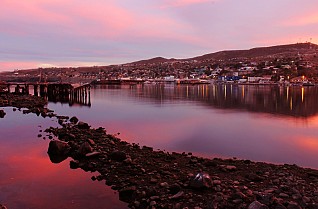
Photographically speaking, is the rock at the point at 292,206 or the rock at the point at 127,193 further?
the rock at the point at 127,193

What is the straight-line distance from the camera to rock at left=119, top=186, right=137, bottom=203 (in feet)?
33.2

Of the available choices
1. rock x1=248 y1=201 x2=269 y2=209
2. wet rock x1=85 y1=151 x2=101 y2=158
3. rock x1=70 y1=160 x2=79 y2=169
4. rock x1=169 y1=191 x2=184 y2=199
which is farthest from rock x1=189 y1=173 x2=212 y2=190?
rock x1=70 y1=160 x2=79 y2=169

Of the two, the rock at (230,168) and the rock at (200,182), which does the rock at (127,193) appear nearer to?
the rock at (200,182)

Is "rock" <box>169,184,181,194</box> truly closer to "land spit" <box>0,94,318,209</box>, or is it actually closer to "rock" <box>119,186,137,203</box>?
"land spit" <box>0,94,318,209</box>

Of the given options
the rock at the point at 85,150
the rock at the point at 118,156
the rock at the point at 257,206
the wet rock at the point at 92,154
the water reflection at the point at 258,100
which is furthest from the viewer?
the water reflection at the point at 258,100

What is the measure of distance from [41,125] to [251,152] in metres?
16.2

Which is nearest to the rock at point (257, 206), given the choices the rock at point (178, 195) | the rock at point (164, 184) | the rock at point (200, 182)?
the rock at point (200, 182)

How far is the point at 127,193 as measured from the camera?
10359 mm

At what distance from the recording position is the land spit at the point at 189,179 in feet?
29.7

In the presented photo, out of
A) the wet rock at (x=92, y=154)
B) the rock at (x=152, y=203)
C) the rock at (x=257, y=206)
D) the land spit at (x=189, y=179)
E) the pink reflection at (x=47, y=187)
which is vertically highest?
the wet rock at (x=92, y=154)

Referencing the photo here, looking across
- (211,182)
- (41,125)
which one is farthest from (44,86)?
(211,182)

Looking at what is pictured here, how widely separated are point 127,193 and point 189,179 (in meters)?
2.10

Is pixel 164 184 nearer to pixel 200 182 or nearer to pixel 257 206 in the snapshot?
pixel 200 182

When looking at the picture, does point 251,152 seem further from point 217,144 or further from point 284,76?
point 284,76
